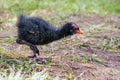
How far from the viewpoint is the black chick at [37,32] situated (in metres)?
6.26

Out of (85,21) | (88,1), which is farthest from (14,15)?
(88,1)

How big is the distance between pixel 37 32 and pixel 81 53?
3.20 feet

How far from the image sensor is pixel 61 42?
768 cm

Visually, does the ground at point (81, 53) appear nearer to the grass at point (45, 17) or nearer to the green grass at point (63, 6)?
the grass at point (45, 17)

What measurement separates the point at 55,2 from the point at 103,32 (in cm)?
359

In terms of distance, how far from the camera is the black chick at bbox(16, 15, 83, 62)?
6262 millimetres

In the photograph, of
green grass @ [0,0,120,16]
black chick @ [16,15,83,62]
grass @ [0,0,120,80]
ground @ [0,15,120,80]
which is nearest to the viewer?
grass @ [0,0,120,80]

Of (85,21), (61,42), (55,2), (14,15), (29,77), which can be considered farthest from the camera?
(55,2)

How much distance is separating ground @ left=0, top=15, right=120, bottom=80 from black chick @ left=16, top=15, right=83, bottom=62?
24cm

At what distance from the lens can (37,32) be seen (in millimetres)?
6246

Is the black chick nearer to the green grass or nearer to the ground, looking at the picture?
the ground

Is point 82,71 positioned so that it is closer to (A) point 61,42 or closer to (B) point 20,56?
(B) point 20,56

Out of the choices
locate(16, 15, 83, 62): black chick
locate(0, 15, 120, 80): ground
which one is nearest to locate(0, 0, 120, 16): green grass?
locate(0, 15, 120, 80): ground

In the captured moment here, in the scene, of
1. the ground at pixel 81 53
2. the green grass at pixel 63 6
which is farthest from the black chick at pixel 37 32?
the green grass at pixel 63 6
